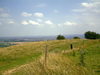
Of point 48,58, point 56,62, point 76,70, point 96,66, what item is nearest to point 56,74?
point 76,70

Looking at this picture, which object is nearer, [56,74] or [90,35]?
[56,74]

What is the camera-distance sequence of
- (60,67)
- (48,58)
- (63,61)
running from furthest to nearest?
1. (48,58)
2. (63,61)
3. (60,67)

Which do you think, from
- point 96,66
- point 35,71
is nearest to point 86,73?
point 35,71

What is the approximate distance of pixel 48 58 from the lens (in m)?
10.3

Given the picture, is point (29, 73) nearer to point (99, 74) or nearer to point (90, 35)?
point (99, 74)

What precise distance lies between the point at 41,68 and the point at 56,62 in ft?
4.36

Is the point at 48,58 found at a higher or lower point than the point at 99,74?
higher

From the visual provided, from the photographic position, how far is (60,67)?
26.3 feet

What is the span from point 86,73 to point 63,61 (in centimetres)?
206

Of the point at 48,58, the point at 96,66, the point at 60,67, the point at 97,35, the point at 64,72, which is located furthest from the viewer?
the point at 97,35

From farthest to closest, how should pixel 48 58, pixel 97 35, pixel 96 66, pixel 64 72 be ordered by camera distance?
1. pixel 97 35
2. pixel 96 66
3. pixel 48 58
4. pixel 64 72

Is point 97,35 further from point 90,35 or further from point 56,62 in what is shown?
point 56,62

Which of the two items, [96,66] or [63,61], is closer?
[63,61]

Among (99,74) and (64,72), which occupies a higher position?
(64,72)
